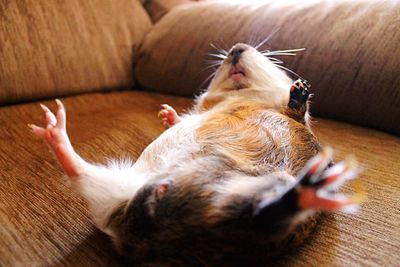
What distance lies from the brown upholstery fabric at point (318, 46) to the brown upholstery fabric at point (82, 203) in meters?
0.11

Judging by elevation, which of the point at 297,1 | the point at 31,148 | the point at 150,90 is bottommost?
the point at 150,90

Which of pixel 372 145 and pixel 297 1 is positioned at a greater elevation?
pixel 297 1

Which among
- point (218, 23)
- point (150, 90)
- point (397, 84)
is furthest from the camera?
point (150, 90)

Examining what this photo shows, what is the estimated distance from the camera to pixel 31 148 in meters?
1.16

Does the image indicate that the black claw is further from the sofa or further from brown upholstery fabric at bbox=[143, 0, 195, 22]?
brown upholstery fabric at bbox=[143, 0, 195, 22]

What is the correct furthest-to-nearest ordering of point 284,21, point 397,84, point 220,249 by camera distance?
point 284,21 → point 397,84 → point 220,249

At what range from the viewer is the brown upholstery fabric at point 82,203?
0.72 m

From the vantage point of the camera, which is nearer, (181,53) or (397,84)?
(397,84)

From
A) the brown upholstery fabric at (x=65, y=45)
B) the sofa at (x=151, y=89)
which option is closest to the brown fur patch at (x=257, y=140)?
the sofa at (x=151, y=89)

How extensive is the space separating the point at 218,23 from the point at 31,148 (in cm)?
104

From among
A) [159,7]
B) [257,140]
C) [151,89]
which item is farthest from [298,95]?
[159,7]

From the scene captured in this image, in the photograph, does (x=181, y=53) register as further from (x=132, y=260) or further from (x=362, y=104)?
(x=132, y=260)

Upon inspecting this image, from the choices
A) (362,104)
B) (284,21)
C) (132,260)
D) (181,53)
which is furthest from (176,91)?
(132,260)

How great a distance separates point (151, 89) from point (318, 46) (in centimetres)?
88
